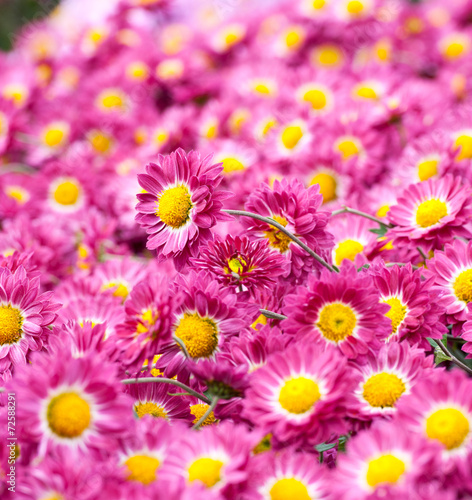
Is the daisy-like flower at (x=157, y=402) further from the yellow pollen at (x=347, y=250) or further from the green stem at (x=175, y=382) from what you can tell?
the yellow pollen at (x=347, y=250)

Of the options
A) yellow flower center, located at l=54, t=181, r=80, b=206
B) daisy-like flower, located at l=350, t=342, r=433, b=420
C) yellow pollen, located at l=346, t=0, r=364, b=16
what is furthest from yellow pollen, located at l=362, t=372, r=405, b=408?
yellow pollen, located at l=346, t=0, r=364, b=16

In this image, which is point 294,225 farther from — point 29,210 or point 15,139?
point 15,139

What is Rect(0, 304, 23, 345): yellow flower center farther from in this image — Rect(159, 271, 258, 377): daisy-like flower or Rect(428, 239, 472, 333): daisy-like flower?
Rect(428, 239, 472, 333): daisy-like flower

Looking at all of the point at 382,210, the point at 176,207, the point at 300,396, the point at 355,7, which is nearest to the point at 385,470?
the point at 300,396

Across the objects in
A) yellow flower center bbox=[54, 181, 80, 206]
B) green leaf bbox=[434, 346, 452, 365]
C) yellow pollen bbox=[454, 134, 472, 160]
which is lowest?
yellow flower center bbox=[54, 181, 80, 206]

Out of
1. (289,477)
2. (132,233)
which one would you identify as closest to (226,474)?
(289,477)

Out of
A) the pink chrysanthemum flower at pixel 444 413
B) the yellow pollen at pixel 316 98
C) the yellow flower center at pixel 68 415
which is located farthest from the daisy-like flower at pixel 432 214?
the yellow pollen at pixel 316 98

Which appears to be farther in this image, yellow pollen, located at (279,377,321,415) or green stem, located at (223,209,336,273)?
green stem, located at (223,209,336,273)
